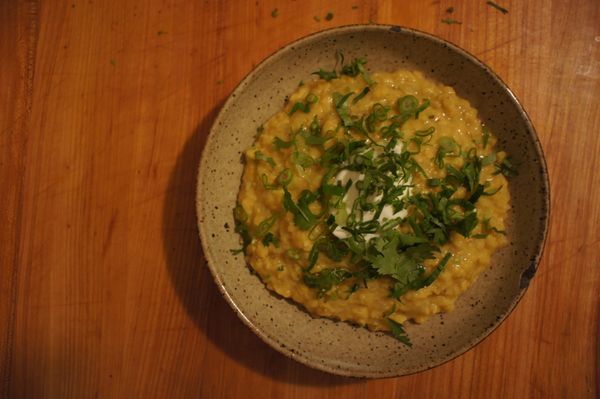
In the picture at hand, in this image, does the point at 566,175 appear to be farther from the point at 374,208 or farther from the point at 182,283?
the point at 182,283

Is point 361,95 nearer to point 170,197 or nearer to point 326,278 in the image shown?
point 326,278

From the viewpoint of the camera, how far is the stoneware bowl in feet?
6.23

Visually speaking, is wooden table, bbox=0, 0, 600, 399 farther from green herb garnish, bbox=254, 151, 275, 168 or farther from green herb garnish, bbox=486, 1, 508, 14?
green herb garnish, bbox=254, 151, 275, 168

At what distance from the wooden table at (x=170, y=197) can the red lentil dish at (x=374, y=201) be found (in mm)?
451

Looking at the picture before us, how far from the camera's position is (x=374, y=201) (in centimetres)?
186

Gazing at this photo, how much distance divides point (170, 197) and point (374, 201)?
1.02 metres

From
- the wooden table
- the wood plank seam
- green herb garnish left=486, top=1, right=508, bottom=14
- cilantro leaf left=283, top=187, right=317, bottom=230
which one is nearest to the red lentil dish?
cilantro leaf left=283, top=187, right=317, bottom=230

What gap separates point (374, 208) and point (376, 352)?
2.04 feet

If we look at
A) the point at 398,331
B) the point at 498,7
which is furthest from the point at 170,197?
the point at 498,7

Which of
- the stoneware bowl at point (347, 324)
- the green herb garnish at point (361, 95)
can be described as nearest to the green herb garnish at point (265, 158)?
the stoneware bowl at point (347, 324)

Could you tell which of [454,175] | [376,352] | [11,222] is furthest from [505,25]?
[11,222]

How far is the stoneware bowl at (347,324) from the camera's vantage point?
1.90 m

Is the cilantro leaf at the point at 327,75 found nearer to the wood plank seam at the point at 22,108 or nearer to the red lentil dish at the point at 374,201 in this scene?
the red lentil dish at the point at 374,201

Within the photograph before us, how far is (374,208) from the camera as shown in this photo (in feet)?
6.07
